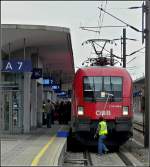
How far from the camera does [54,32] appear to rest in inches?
1027

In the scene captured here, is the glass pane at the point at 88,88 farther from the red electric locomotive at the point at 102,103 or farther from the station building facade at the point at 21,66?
the station building facade at the point at 21,66

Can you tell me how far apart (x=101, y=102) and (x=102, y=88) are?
0.67 m

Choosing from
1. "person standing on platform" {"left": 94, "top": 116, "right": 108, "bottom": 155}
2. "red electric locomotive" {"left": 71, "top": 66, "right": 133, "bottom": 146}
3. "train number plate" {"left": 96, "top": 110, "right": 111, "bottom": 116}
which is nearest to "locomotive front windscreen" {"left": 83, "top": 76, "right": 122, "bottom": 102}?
"red electric locomotive" {"left": 71, "top": 66, "right": 133, "bottom": 146}

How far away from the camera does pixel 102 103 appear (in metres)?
23.2

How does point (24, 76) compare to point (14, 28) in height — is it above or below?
below

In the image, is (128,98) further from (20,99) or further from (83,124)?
(20,99)

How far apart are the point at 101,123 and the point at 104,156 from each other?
147cm

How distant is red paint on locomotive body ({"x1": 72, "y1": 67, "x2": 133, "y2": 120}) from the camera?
2302 centimetres

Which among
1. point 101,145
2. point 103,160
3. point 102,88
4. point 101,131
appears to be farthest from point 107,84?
point 103,160

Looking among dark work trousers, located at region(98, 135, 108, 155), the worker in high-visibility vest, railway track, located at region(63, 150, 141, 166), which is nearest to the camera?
railway track, located at region(63, 150, 141, 166)

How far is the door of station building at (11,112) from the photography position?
2833 centimetres

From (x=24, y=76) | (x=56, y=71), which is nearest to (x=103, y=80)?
(x=24, y=76)

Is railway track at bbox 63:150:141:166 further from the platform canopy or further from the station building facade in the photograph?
the platform canopy

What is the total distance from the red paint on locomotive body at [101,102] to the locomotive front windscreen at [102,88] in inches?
4.9
